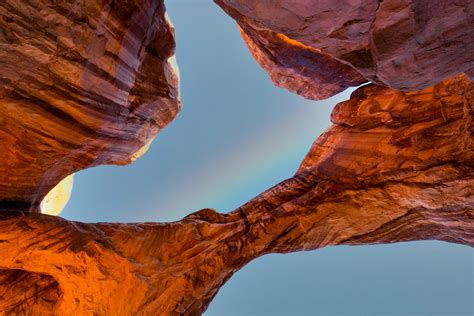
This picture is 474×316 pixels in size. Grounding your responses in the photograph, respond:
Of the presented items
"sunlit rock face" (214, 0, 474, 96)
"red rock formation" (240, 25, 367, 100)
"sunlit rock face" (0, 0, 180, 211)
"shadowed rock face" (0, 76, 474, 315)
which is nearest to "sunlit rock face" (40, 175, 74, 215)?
"sunlit rock face" (0, 0, 180, 211)

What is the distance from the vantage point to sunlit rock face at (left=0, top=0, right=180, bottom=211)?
6.23 meters

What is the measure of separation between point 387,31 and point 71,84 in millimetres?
7480

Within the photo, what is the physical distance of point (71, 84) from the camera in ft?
23.8

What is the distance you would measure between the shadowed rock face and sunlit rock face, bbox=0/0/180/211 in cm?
196

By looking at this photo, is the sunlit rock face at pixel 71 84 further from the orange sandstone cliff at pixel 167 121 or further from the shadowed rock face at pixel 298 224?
the shadowed rock face at pixel 298 224

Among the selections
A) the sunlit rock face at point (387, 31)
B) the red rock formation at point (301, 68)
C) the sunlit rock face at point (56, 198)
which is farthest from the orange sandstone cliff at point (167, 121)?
the sunlit rock face at point (56, 198)

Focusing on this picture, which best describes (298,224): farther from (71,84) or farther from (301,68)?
(71,84)

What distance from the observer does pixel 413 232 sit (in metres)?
10.6

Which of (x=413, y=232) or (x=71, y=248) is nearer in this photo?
(x=71, y=248)

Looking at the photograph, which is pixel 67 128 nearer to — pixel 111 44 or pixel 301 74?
pixel 111 44

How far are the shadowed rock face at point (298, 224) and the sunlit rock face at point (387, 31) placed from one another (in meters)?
4.09

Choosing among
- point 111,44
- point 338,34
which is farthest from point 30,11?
point 338,34

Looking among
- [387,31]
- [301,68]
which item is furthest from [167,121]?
[387,31]

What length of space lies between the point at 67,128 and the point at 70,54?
2270 mm
